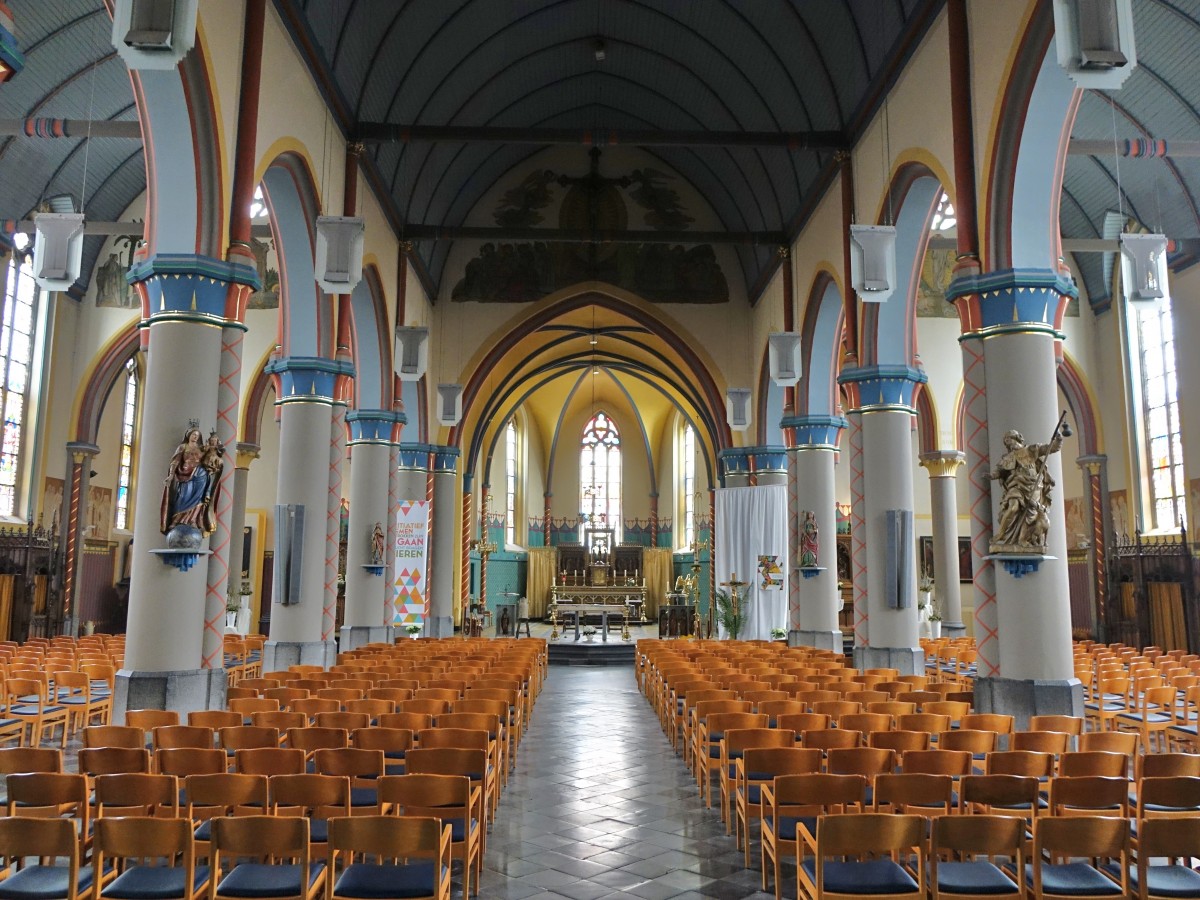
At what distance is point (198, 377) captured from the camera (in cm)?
976

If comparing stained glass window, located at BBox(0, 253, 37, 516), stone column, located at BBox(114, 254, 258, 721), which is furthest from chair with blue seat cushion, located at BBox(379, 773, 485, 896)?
stained glass window, located at BBox(0, 253, 37, 516)

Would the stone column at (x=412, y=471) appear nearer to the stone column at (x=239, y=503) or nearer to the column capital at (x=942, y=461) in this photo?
the stone column at (x=239, y=503)

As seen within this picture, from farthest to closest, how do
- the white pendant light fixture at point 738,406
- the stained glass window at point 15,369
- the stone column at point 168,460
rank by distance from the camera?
the white pendant light fixture at point 738,406, the stained glass window at point 15,369, the stone column at point 168,460

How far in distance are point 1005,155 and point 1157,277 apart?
2559 millimetres

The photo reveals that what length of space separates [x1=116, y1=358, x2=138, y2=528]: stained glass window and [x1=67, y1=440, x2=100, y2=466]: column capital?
280 centimetres

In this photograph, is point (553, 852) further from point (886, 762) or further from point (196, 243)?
point (196, 243)

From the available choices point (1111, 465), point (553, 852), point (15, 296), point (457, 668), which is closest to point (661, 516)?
point (1111, 465)

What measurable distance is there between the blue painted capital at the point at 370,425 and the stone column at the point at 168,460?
8.99m

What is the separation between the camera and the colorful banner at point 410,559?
59.7ft

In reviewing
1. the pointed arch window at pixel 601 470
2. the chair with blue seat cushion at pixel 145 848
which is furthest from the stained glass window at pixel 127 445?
the chair with blue seat cushion at pixel 145 848

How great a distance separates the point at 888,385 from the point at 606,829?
9.34 metres

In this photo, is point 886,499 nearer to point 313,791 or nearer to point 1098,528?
point 1098,528

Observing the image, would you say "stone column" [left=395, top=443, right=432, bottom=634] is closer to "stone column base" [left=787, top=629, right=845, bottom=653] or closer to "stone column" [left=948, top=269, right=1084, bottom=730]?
"stone column base" [left=787, top=629, right=845, bottom=653]

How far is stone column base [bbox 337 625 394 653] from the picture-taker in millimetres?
18000
